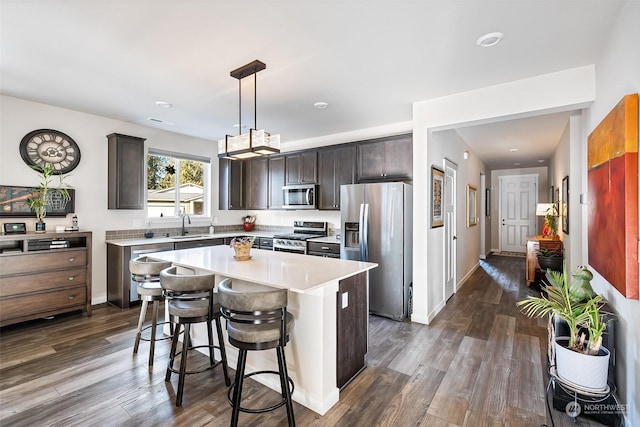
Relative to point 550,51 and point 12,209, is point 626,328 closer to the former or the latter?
point 550,51

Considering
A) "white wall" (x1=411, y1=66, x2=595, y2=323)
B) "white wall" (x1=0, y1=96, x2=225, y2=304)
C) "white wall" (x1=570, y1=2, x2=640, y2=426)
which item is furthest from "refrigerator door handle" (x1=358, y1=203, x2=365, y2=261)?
"white wall" (x1=0, y1=96, x2=225, y2=304)

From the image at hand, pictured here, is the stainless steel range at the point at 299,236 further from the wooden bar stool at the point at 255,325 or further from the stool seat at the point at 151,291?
the wooden bar stool at the point at 255,325

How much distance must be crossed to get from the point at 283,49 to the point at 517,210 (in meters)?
9.06

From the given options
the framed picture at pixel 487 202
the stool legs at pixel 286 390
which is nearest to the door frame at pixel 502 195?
the framed picture at pixel 487 202

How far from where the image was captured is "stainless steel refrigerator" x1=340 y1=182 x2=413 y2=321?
376cm

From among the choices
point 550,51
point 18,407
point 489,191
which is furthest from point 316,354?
point 489,191

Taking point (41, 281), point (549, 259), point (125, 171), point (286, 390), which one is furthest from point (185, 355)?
point (549, 259)

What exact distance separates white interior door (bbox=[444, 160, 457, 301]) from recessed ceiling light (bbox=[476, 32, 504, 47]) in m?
2.25

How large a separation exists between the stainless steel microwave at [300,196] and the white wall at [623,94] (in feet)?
11.6

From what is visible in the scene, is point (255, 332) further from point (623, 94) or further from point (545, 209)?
point (545, 209)

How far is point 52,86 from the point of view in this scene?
3.25 meters

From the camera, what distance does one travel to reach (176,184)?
5316 mm

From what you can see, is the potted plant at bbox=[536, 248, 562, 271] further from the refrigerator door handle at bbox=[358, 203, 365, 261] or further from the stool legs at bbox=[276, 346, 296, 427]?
the stool legs at bbox=[276, 346, 296, 427]

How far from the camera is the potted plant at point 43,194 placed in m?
3.68
